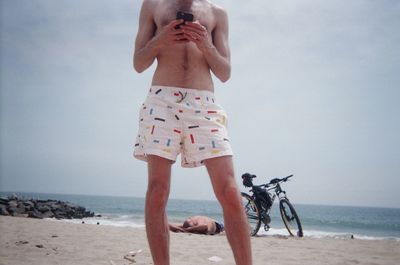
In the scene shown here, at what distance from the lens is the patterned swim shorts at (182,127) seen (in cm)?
213

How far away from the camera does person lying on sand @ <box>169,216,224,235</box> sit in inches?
301

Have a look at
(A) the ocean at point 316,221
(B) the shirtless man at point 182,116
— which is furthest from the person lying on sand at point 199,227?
(B) the shirtless man at point 182,116

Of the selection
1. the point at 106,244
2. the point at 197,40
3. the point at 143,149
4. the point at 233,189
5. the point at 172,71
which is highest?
the point at 197,40

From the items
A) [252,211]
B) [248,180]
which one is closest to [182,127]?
[248,180]

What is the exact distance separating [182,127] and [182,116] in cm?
8

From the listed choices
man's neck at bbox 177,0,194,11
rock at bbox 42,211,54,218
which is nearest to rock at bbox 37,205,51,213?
rock at bbox 42,211,54,218

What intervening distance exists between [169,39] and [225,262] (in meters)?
2.90

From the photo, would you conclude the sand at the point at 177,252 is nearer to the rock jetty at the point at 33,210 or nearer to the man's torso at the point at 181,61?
the man's torso at the point at 181,61

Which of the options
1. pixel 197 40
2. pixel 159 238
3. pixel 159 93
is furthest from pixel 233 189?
pixel 197 40

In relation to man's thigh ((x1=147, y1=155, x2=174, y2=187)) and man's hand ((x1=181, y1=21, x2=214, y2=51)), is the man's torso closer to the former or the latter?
man's hand ((x1=181, y1=21, x2=214, y2=51))

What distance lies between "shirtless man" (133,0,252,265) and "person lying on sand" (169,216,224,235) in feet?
18.9

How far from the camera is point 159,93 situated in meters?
2.27

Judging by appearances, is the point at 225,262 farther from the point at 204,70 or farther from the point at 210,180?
the point at 204,70

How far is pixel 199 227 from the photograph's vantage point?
301 inches
